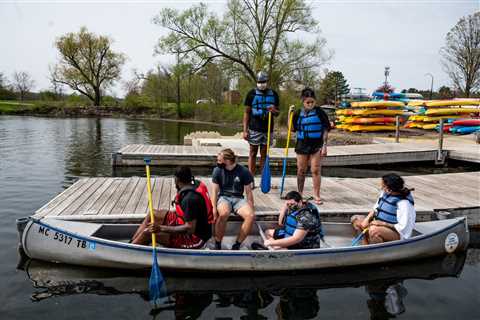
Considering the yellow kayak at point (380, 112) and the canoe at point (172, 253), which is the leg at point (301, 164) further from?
the yellow kayak at point (380, 112)

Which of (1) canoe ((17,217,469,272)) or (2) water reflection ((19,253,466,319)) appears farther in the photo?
(1) canoe ((17,217,469,272))

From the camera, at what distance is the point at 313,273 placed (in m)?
5.10

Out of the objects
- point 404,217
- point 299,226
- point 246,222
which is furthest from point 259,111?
point 404,217

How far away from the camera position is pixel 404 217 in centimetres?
498

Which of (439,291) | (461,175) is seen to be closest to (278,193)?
(439,291)

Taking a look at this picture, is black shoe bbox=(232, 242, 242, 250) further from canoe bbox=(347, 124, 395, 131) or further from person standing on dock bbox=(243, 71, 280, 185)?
canoe bbox=(347, 124, 395, 131)

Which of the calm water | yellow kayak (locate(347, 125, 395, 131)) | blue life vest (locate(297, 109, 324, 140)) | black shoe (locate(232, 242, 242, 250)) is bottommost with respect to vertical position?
the calm water

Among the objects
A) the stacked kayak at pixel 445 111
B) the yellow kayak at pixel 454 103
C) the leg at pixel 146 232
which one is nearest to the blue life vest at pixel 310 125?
the leg at pixel 146 232

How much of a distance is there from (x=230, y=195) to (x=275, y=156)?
7277mm

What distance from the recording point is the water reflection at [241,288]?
422 cm

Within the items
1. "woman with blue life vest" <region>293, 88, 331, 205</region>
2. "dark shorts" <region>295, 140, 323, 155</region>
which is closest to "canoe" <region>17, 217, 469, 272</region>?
"woman with blue life vest" <region>293, 88, 331, 205</region>

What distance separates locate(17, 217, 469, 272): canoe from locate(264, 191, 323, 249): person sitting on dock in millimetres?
143

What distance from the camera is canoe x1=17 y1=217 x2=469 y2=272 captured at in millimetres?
4684

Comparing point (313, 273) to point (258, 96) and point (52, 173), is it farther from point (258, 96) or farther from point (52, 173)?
point (52, 173)
